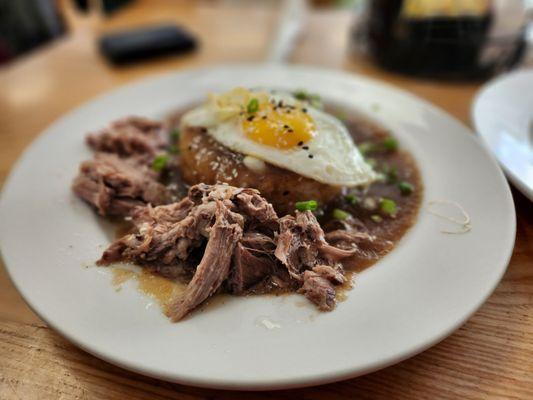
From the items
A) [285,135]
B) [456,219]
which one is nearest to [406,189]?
[456,219]

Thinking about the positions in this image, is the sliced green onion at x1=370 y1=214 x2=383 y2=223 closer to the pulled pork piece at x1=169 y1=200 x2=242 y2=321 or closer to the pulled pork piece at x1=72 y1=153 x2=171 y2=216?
the pulled pork piece at x1=169 y1=200 x2=242 y2=321

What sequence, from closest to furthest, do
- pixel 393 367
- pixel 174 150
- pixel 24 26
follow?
pixel 393 367, pixel 174 150, pixel 24 26

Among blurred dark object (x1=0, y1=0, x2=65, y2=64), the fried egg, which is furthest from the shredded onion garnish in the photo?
blurred dark object (x1=0, y1=0, x2=65, y2=64)

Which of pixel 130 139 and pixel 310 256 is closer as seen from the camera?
pixel 310 256

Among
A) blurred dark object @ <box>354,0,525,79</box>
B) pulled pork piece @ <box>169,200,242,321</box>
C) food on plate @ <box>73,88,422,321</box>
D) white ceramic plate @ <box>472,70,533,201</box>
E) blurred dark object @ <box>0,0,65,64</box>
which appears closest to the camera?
pulled pork piece @ <box>169,200,242,321</box>

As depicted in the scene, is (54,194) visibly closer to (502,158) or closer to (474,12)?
(502,158)

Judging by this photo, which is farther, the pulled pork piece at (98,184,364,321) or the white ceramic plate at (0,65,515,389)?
the pulled pork piece at (98,184,364,321)

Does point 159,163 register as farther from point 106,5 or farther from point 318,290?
point 106,5
